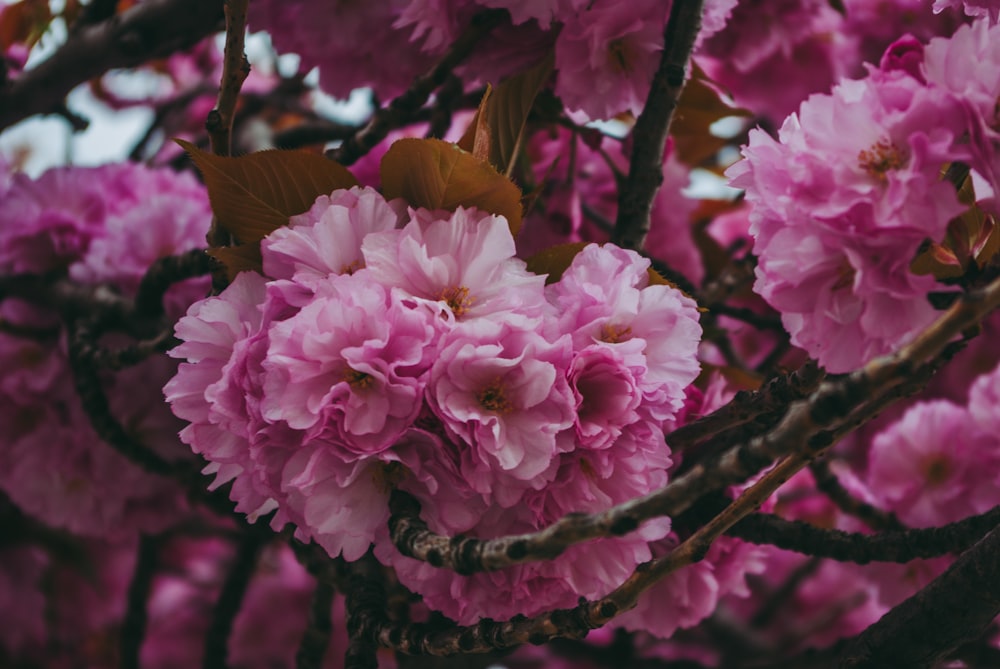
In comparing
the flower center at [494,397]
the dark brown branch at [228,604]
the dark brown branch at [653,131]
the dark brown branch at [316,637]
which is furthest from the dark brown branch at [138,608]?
the flower center at [494,397]

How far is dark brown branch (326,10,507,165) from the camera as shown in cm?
102

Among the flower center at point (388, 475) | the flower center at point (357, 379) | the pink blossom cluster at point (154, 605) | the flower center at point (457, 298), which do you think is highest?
the flower center at point (457, 298)

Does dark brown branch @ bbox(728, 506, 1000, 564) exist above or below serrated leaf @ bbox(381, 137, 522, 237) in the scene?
below

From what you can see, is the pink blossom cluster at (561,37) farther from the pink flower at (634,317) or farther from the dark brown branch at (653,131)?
the pink flower at (634,317)

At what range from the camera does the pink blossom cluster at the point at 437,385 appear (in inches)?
26.4

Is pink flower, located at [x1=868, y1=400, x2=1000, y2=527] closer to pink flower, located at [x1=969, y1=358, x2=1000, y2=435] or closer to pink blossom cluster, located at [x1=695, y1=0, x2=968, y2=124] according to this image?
pink flower, located at [x1=969, y1=358, x2=1000, y2=435]

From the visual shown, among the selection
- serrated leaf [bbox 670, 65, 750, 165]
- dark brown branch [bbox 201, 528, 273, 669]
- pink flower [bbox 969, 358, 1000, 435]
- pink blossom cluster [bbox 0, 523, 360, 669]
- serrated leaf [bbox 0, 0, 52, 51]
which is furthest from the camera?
pink blossom cluster [bbox 0, 523, 360, 669]

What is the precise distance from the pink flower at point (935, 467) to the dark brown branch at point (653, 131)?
1.85 ft

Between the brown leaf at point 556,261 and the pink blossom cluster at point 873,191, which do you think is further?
the brown leaf at point 556,261

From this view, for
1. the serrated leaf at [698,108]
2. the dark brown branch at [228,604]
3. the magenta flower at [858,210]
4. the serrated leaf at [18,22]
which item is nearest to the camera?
the magenta flower at [858,210]

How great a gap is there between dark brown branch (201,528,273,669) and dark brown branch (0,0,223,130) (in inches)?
26.4

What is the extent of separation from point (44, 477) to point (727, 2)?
3.53 feet

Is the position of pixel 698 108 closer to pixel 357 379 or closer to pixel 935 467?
pixel 935 467

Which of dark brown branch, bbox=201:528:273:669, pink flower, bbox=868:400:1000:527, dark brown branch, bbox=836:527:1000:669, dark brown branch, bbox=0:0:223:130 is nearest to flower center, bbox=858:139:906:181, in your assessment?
dark brown branch, bbox=836:527:1000:669
